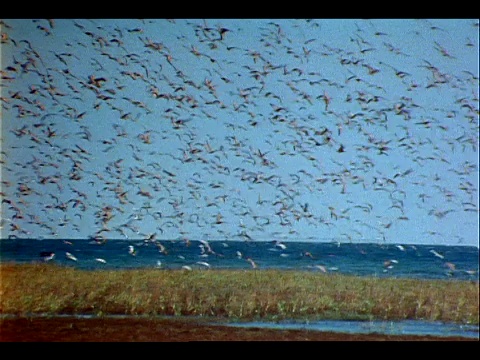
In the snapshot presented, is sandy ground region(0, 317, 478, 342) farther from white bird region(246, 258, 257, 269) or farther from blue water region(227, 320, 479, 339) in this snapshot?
white bird region(246, 258, 257, 269)

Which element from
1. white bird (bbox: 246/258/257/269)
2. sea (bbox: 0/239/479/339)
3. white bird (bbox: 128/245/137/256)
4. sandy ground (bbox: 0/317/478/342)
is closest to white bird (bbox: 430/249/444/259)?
sea (bbox: 0/239/479/339)

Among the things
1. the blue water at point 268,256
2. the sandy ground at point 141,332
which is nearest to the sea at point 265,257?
the blue water at point 268,256

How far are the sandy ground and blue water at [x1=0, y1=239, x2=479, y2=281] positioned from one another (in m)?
0.75

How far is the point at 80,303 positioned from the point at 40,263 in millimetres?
652

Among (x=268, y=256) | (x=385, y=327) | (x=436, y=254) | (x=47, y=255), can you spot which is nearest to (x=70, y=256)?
(x=47, y=255)

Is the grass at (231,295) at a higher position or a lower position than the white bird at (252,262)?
lower

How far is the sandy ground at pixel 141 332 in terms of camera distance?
8.56 m

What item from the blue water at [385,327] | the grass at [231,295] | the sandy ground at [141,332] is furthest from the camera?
the grass at [231,295]

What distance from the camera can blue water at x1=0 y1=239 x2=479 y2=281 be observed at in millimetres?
9320

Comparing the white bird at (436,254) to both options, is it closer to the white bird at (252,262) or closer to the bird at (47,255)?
the white bird at (252,262)
